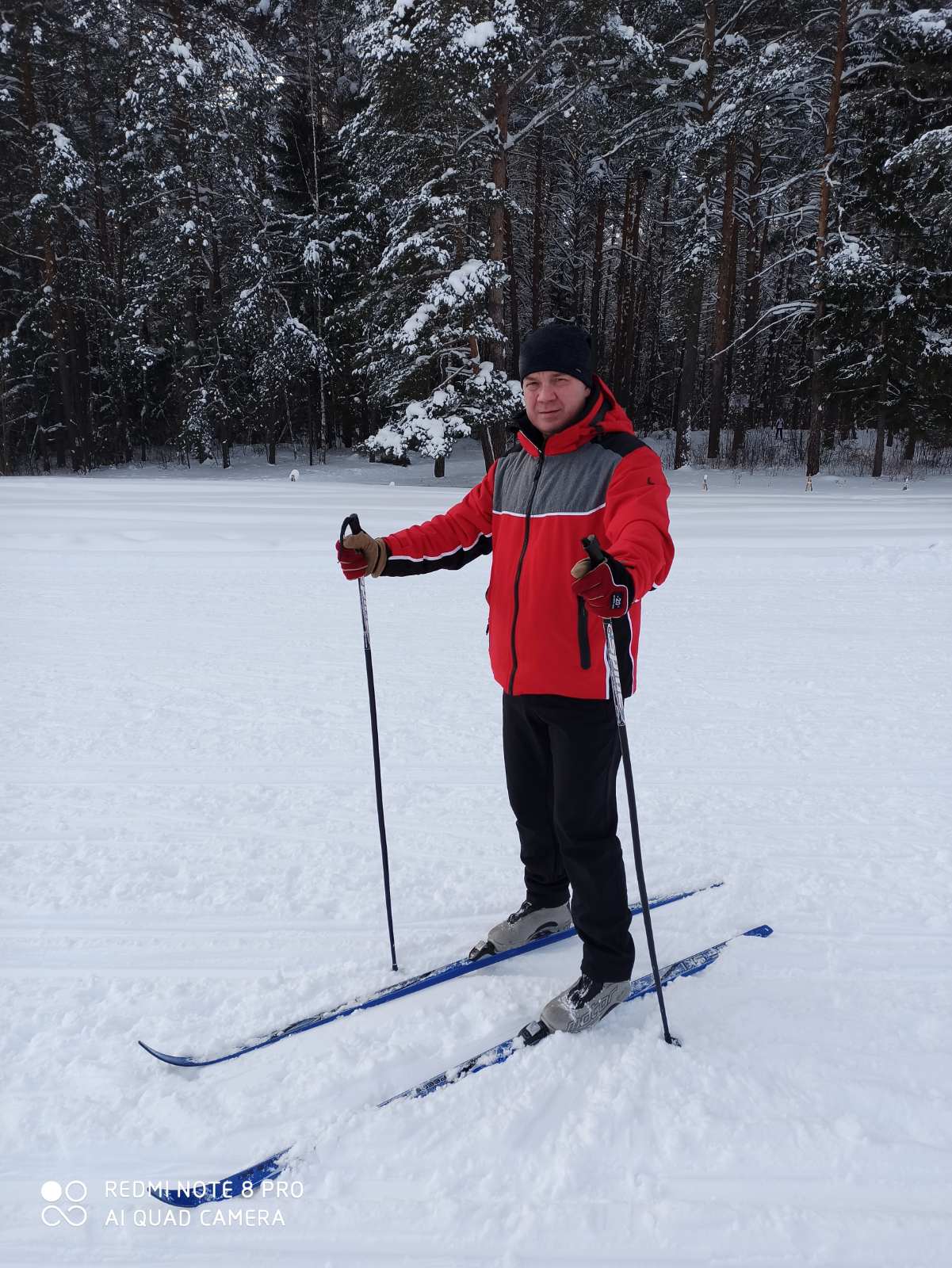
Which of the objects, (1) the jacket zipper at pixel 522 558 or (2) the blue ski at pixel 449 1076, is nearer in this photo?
(2) the blue ski at pixel 449 1076

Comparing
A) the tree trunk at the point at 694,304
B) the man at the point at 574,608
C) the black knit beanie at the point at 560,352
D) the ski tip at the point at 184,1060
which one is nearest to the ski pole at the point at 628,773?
the man at the point at 574,608

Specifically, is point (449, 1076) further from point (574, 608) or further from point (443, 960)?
point (574, 608)

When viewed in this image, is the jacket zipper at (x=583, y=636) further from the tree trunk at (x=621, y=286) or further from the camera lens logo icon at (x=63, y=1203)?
the tree trunk at (x=621, y=286)

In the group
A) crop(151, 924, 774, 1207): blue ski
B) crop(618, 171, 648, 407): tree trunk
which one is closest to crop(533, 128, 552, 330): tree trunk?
crop(618, 171, 648, 407): tree trunk

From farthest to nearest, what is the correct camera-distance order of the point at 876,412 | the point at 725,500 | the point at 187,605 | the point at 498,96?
the point at 876,412 → the point at 498,96 → the point at 725,500 → the point at 187,605

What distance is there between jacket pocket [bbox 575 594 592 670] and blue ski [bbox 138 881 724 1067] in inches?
42.4

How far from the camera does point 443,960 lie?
8.23ft

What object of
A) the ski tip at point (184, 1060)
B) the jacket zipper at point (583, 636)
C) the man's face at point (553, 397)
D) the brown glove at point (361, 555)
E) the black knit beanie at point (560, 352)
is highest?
the black knit beanie at point (560, 352)

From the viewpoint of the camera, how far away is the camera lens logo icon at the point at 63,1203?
5.62 ft

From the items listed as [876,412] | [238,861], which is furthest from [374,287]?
[238,861]

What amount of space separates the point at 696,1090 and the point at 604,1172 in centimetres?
35

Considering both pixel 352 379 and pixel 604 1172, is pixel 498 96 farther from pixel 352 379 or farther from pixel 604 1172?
pixel 604 1172

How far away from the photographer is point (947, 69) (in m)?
14.5

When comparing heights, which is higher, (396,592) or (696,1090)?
(396,592)
